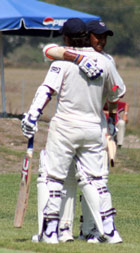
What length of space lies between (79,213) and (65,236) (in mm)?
2436

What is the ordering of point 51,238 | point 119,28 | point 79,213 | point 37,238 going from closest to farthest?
1. point 51,238
2. point 37,238
3. point 79,213
4. point 119,28

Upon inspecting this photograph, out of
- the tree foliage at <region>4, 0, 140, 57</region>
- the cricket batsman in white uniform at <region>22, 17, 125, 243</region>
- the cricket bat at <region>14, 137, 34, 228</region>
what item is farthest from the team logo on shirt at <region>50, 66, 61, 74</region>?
the tree foliage at <region>4, 0, 140, 57</region>

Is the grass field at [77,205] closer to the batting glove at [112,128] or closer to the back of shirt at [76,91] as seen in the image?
the batting glove at [112,128]

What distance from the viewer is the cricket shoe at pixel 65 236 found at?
6.71 m

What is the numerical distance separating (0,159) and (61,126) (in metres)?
8.21

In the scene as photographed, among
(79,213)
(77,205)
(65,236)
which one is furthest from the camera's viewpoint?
(77,205)

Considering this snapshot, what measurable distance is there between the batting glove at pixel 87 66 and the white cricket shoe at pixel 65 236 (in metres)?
1.44

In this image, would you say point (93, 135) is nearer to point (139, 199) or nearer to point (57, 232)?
point (57, 232)

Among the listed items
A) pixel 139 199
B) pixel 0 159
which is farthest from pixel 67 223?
pixel 0 159

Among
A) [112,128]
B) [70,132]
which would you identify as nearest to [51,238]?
[70,132]

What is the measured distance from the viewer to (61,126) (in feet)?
21.2

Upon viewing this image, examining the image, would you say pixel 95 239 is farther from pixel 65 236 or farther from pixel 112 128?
pixel 112 128

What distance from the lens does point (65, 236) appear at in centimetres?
673

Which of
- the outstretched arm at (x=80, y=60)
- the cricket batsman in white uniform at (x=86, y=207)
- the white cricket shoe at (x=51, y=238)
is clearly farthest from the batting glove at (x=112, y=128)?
the white cricket shoe at (x=51, y=238)
